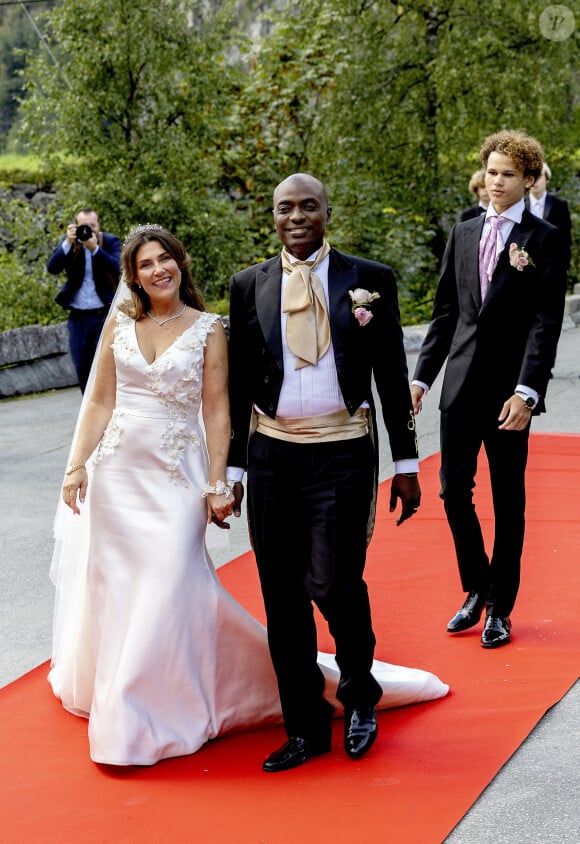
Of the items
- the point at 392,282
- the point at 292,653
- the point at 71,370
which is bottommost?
the point at 71,370

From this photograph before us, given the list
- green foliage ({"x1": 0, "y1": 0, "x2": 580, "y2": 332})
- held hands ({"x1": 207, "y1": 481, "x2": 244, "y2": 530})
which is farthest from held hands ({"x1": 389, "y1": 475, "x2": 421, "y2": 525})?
green foliage ({"x1": 0, "y1": 0, "x2": 580, "y2": 332})

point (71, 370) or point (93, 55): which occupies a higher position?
point (93, 55)

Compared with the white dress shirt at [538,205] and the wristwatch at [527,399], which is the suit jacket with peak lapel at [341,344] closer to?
the wristwatch at [527,399]

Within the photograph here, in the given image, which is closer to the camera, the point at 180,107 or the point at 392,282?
the point at 392,282

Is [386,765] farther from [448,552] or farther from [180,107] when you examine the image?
[180,107]

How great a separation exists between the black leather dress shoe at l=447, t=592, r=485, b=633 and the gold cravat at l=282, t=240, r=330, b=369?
5.61ft

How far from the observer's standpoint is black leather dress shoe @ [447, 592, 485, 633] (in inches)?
194

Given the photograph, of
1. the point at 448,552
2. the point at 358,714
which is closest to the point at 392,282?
the point at 358,714

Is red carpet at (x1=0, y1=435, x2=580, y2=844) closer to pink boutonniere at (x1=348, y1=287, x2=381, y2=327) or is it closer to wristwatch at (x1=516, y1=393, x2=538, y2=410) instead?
wristwatch at (x1=516, y1=393, x2=538, y2=410)

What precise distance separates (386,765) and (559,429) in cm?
608

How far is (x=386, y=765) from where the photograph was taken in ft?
12.2

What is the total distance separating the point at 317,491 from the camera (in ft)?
12.3

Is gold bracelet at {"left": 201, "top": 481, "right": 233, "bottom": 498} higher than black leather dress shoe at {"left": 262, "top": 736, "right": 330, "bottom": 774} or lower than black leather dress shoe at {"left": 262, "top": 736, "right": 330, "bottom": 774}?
higher

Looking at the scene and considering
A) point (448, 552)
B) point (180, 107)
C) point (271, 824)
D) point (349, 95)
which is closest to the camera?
point (271, 824)
